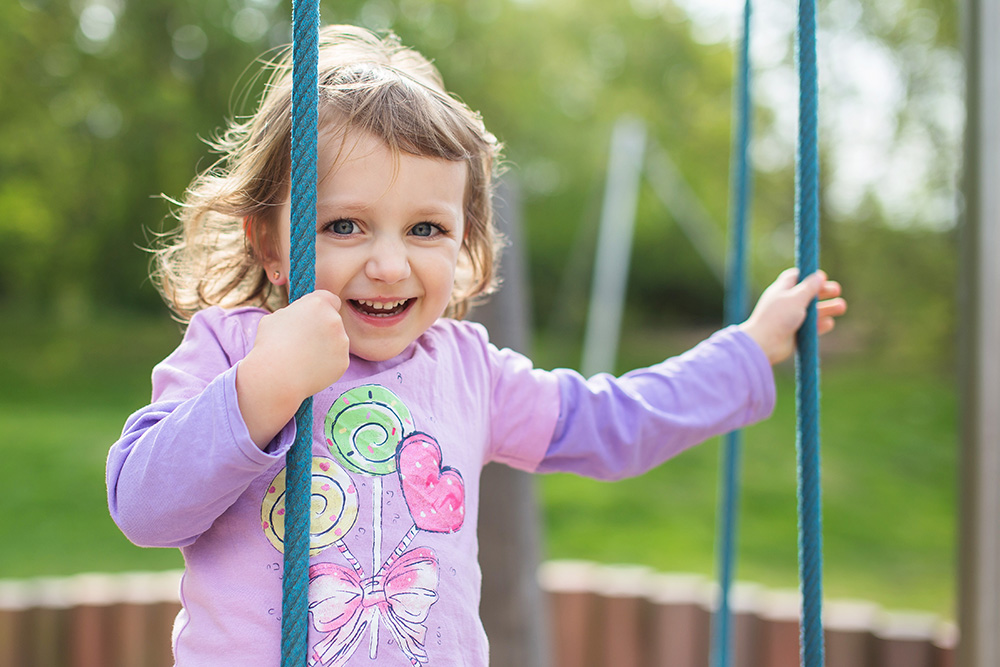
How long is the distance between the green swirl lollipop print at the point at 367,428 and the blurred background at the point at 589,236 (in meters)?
4.63

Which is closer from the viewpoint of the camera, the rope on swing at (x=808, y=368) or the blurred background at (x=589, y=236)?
the rope on swing at (x=808, y=368)

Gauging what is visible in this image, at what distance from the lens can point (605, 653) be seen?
288 centimetres

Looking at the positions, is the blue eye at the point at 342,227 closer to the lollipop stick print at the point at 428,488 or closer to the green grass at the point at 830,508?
the lollipop stick print at the point at 428,488

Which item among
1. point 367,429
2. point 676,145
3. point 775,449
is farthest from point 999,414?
A: point 676,145

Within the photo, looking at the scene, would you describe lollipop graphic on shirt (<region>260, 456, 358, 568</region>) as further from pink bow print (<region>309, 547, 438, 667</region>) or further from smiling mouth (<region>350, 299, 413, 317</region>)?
smiling mouth (<region>350, 299, 413, 317</region>)

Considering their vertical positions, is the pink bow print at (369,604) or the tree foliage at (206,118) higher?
the tree foliage at (206,118)

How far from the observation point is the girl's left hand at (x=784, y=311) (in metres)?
1.23

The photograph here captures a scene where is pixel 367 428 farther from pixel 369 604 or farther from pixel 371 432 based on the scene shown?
pixel 369 604

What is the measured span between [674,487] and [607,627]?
4.85 m

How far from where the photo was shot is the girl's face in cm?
96

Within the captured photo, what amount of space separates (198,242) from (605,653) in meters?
2.15

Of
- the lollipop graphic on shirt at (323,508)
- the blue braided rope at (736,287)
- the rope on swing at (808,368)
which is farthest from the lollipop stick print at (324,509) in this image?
the blue braided rope at (736,287)

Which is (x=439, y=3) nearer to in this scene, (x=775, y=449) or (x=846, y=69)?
(x=846, y=69)

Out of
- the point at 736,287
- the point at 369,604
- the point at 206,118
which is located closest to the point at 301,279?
the point at 369,604
